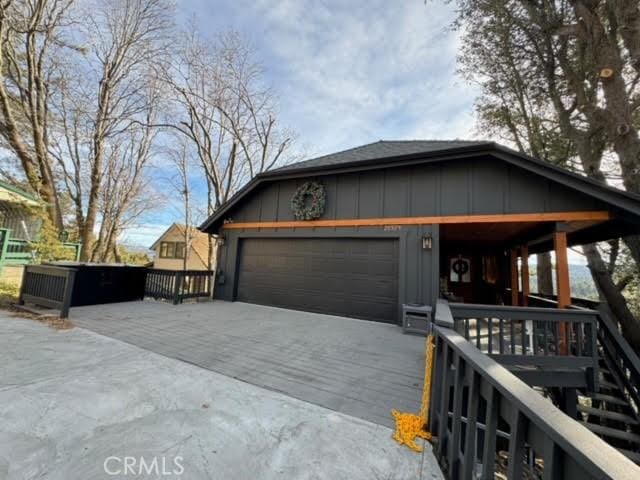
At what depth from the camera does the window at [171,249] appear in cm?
2102

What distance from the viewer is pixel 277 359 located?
313 cm

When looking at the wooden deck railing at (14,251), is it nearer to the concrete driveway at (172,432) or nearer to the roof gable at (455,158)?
the roof gable at (455,158)

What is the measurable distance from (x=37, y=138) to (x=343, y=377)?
487 inches

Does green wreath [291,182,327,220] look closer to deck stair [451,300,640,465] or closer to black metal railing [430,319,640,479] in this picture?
deck stair [451,300,640,465]

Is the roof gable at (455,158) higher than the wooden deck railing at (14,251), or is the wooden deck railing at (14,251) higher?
the roof gable at (455,158)

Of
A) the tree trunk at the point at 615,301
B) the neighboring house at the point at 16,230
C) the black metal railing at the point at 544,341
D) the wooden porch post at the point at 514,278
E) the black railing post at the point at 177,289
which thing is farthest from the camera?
the neighboring house at the point at 16,230

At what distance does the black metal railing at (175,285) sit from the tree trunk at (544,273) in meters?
11.9

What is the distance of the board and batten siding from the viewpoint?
→ 4668mm

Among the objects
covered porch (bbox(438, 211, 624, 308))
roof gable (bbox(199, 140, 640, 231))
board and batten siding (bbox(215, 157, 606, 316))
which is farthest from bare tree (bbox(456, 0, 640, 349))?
board and batten siding (bbox(215, 157, 606, 316))

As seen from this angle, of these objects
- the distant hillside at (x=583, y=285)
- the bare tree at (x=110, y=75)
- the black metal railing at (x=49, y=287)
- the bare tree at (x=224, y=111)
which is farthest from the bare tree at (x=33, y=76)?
the distant hillside at (x=583, y=285)

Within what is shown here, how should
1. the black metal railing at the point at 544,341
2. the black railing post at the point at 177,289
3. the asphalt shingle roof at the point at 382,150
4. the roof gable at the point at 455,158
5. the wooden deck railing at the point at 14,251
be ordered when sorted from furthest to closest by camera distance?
the wooden deck railing at the point at 14,251 < the black railing post at the point at 177,289 < the asphalt shingle roof at the point at 382,150 < the roof gable at the point at 455,158 < the black metal railing at the point at 544,341

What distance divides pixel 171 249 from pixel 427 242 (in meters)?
21.8

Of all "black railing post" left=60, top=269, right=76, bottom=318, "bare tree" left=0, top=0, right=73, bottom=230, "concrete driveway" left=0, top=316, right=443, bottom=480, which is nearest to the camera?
"concrete driveway" left=0, top=316, right=443, bottom=480

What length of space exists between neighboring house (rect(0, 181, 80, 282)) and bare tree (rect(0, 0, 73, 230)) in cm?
54
